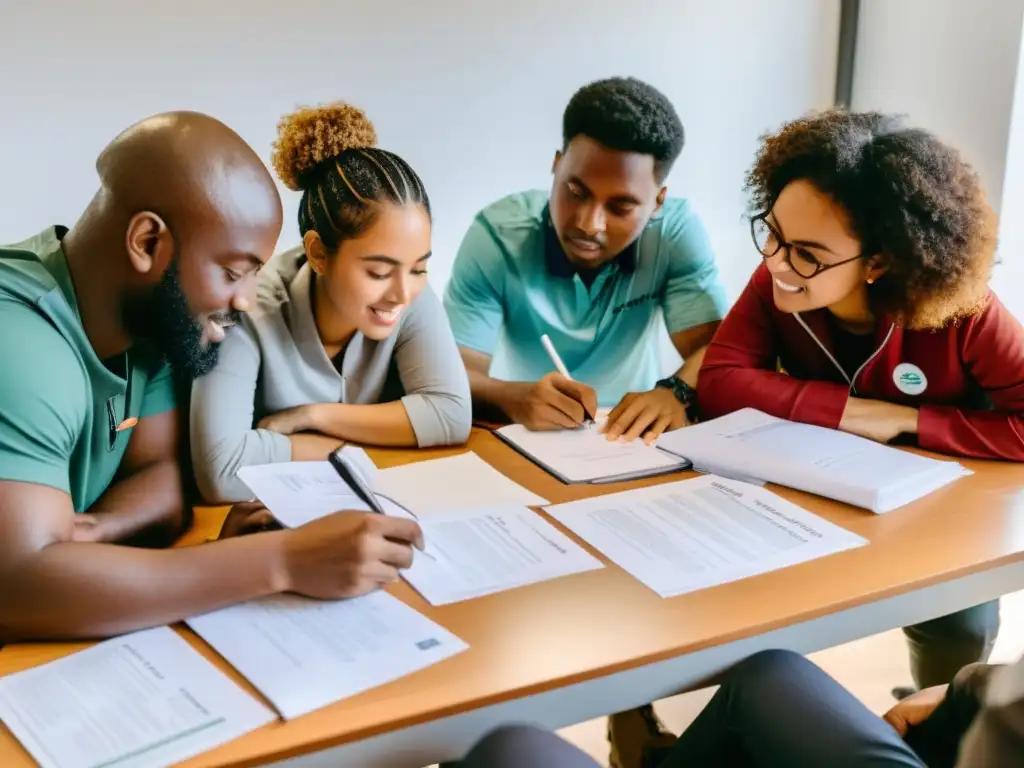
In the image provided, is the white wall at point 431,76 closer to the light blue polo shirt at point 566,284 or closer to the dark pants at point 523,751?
the light blue polo shirt at point 566,284

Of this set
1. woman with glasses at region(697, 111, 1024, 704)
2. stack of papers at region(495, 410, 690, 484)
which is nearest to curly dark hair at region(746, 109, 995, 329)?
woman with glasses at region(697, 111, 1024, 704)

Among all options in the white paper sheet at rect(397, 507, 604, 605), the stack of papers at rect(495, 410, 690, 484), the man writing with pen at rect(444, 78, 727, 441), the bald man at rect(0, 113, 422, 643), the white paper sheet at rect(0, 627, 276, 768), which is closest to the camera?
the white paper sheet at rect(0, 627, 276, 768)

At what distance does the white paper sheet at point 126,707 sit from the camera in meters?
0.76

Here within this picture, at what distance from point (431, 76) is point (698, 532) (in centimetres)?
147

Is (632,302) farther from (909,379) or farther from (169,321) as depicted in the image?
(169,321)

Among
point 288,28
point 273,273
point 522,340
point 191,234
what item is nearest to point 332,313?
point 273,273

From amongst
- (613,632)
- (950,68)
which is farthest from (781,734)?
(950,68)

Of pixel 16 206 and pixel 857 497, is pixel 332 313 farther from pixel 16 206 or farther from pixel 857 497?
pixel 16 206

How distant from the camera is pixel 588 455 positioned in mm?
1436

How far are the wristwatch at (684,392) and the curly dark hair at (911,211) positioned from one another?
36 centimetres

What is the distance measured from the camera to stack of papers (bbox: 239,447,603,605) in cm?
105

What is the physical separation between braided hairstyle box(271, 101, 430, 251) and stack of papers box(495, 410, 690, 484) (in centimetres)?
41

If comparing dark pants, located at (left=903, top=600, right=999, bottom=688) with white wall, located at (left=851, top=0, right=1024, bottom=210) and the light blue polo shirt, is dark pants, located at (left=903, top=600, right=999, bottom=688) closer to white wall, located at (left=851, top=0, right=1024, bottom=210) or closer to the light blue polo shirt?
the light blue polo shirt

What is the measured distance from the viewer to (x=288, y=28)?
2027 millimetres
